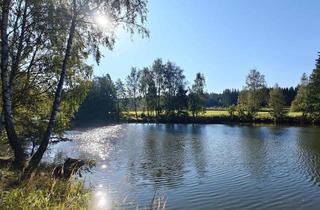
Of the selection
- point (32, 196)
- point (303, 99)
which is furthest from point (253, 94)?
point (32, 196)

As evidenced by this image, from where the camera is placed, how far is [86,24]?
50.9 feet

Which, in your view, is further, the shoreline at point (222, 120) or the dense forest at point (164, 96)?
the dense forest at point (164, 96)

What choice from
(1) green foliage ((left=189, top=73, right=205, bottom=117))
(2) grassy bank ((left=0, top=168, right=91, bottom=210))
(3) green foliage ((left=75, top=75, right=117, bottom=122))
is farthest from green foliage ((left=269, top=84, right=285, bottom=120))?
Answer: (2) grassy bank ((left=0, top=168, right=91, bottom=210))

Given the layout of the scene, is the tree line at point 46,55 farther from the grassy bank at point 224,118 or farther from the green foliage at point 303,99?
the grassy bank at point 224,118

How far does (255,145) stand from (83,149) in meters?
18.1

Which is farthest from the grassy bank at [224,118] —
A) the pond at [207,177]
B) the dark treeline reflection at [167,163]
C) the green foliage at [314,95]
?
the dark treeline reflection at [167,163]

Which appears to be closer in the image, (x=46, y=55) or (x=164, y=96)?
(x=46, y=55)

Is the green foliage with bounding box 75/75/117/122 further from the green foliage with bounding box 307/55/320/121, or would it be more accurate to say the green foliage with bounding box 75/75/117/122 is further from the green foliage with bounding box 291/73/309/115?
the green foliage with bounding box 307/55/320/121

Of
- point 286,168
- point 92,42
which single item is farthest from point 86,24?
point 286,168

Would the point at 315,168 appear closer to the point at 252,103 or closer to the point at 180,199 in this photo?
the point at 180,199

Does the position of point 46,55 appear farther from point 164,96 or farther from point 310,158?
point 164,96

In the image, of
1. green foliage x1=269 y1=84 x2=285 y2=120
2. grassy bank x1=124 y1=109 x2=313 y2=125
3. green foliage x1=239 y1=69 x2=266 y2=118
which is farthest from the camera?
green foliage x1=239 y1=69 x2=266 y2=118

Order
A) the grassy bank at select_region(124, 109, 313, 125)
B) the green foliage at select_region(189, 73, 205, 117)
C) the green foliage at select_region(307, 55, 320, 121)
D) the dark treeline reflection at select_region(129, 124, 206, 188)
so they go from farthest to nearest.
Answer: the green foliage at select_region(189, 73, 205, 117) → the grassy bank at select_region(124, 109, 313, 125) → the green foliage at select_region(307, 55, 320, 121) → the dark treeline reflection at select_region(129, 124, 206, 188)

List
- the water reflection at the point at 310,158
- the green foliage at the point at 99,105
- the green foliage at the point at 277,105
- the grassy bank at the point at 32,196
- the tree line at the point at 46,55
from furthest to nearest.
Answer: the green foliage at the point at 99,105
the green foliage at the point at 277,105
the water reflection at the point at 310,158
the tree line at the point at 46,55
the grassy bank at the point at 32,196
